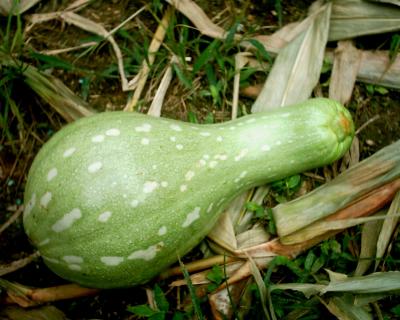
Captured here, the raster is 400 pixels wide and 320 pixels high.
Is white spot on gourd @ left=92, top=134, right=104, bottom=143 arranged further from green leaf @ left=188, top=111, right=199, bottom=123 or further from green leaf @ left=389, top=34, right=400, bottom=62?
green leaf @ left=389, top=34, right=400, bottom=62

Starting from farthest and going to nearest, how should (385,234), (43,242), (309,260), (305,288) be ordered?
(309,260), (385,234), (305,288), (43,242)

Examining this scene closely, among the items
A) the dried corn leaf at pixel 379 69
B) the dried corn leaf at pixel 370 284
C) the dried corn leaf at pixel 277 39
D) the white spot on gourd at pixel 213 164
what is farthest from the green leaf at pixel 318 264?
the dried corn leaf at pixel 277 39

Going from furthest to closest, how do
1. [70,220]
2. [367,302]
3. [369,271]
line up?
[369,271]
[367,302]
[70,220]

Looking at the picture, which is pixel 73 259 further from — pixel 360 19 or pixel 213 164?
pixel 360 19

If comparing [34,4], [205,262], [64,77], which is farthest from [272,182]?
[34,4]

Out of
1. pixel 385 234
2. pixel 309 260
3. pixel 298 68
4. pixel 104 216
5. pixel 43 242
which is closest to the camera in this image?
pixel 104 216

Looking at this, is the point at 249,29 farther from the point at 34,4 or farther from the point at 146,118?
the point at 34,4

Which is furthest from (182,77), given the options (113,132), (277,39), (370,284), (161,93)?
(370,284)
